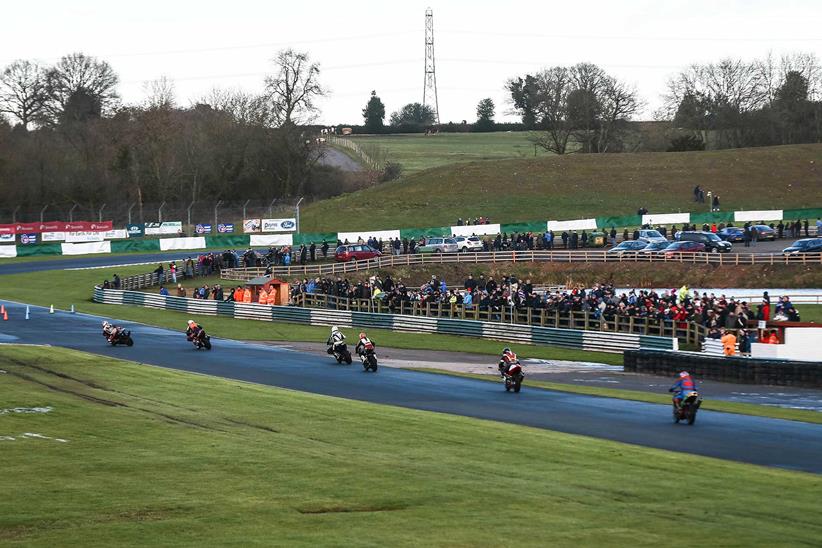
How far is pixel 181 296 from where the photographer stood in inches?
2345

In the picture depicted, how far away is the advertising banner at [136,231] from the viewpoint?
3661 inches

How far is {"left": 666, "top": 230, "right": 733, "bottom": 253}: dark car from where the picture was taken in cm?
6588

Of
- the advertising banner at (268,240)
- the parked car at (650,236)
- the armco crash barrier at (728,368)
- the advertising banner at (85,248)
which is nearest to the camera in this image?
the armco crash barrier at (728,368)

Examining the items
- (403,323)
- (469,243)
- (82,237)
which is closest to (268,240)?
(82,237)

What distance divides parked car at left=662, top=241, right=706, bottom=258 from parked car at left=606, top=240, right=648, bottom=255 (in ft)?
6.55

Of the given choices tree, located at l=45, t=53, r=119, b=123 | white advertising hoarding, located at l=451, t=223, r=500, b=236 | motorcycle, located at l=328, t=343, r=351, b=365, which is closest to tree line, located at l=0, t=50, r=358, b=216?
tree, located at l=45, t=53, r=119, b=123

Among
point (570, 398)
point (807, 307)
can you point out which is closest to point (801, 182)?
point (807, 307)

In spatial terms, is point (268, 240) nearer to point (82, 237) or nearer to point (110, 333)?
point (82, 237)

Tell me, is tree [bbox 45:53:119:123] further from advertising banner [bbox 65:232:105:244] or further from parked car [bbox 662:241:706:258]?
parked car [bbox 662:241:706:258]

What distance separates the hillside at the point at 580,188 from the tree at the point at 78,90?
143ft

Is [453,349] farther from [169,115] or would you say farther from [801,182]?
[169,115]

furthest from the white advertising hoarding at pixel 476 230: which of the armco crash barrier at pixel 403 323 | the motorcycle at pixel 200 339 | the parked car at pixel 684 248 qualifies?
the motorcycle at pixel 200 339

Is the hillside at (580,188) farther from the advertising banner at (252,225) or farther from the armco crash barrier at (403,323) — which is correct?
the armco crash barrier at (403,323)

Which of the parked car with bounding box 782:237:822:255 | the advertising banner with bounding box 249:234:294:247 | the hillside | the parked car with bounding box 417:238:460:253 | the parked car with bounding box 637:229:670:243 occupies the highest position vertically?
the hillside
